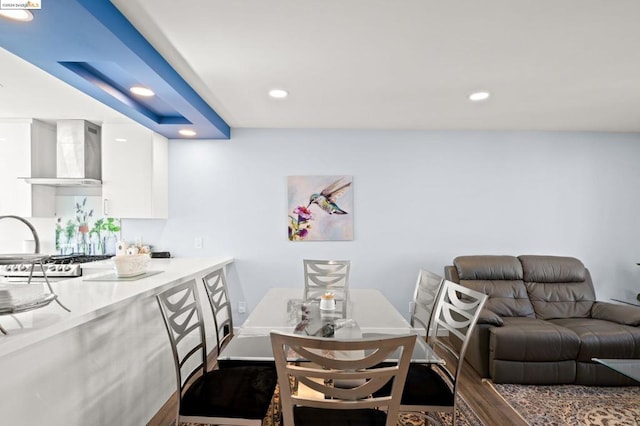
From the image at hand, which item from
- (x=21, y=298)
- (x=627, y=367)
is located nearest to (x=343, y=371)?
(x=21, y=298)

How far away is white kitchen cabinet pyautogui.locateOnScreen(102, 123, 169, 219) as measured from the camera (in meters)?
3.49

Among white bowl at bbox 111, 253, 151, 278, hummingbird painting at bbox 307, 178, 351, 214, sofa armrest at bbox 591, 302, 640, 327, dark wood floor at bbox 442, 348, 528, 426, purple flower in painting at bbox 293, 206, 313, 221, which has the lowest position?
dark wood floor at bbox 442, 348, 528, 426

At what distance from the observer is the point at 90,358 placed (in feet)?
5.17

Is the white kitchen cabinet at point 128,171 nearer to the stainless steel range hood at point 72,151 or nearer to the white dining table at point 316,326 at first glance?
the stainless steel range hood at point 72,151

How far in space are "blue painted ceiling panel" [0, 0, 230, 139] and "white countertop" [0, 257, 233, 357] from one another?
3.96ft

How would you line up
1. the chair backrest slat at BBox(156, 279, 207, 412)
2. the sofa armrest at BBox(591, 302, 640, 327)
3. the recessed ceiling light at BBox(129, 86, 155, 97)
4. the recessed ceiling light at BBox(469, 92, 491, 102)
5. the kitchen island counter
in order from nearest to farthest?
1. the kitchen island counter
2. the chair backrest slat at BBox(156, 279, 207, 412)
3. the recessed ceiling light at BBox(129, 86, 155, 97)
4. the recessed ceiling light at BBox(469, 92, 491, 102)
5. the sofa armrest at BBox(591, 302, 640, 327)

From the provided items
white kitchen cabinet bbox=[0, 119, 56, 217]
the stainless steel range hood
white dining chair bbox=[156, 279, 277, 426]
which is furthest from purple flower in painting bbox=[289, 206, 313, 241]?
white kitchen cabinet bbox=[0, 119, 56, 217]

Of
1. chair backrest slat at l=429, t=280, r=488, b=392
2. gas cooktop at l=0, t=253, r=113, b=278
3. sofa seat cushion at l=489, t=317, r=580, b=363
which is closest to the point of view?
chair backrest slat at l=429, t=280, r=488, b=392

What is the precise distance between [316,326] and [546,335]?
2.06 metres

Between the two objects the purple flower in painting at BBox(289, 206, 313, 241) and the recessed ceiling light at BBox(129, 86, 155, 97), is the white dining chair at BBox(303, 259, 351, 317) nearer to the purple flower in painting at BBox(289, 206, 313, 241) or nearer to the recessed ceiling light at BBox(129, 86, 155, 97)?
the purple flower in painting at BBox(289, 206, 313, 241)

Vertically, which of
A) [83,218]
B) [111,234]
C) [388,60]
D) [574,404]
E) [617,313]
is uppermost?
[388,60]

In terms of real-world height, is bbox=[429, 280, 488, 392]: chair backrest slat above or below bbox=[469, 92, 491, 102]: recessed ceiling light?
below

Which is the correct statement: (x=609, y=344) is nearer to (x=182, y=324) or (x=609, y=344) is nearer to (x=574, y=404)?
(x=574, y=404)

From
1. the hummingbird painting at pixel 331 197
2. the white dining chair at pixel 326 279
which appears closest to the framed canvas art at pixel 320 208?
the hummingbird painting at pixel 331 197
